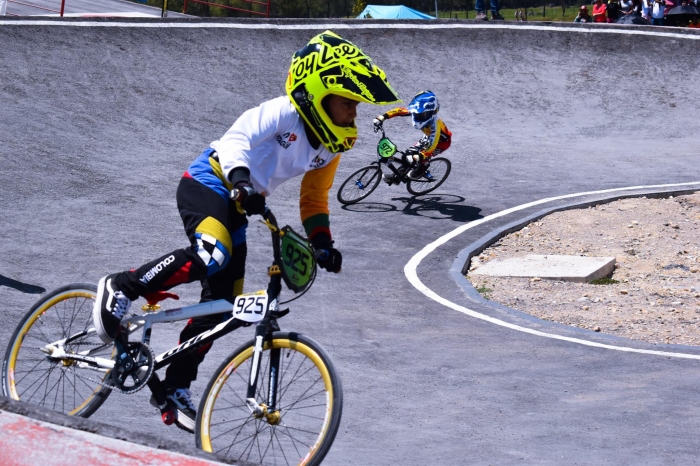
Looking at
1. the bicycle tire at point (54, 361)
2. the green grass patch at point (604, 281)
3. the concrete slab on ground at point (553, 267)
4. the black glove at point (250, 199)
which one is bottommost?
the green grass patch at point (604, 281)

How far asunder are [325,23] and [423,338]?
1504 cm

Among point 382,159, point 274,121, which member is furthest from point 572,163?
point 274,121

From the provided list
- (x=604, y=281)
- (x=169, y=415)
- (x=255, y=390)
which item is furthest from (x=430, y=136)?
(x=255, y=390)

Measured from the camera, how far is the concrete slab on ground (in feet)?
36.2

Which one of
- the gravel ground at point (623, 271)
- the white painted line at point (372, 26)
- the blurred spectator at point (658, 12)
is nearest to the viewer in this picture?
the gravel ground at point (623, 271)

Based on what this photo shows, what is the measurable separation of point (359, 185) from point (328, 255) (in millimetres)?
9915

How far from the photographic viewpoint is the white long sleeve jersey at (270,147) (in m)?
4.58

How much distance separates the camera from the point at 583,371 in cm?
739

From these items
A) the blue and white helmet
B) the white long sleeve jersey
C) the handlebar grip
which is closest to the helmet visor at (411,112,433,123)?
the blue and white helmet

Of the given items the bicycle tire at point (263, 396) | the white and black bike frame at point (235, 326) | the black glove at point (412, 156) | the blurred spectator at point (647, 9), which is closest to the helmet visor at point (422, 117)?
the black glove at point (412, 156)

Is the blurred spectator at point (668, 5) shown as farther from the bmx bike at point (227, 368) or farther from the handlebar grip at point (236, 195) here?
the handlebar grip at point (236, 195)

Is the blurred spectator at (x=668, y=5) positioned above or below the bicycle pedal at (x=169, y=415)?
above

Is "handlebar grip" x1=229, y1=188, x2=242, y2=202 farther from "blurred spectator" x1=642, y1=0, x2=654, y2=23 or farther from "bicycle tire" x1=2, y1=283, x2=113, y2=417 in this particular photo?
Result: "blurred spectator" x1=642, y1=0, x2=654, y2=23

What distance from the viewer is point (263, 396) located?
435cm
